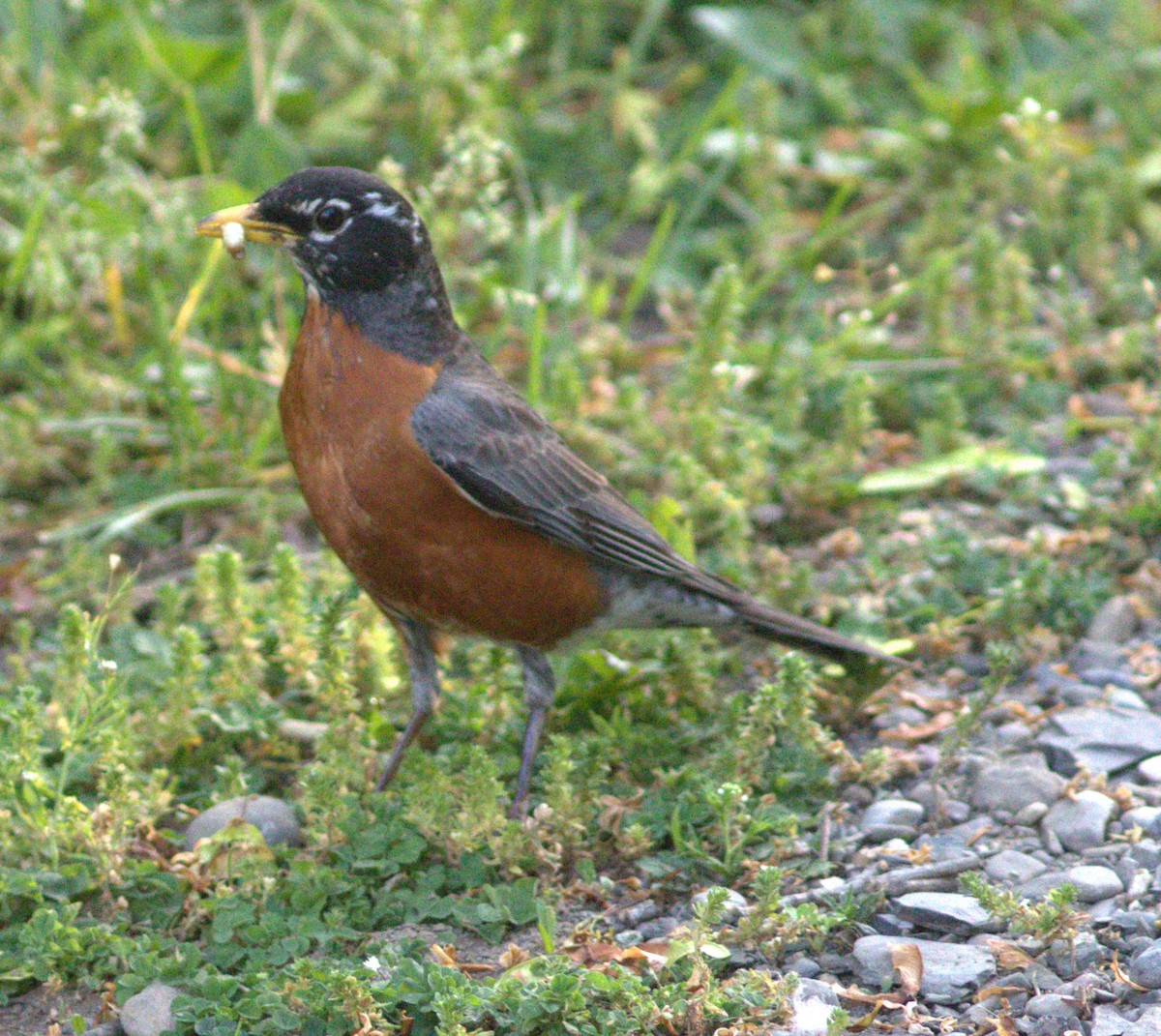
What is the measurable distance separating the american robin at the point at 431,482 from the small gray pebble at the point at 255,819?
32 cm

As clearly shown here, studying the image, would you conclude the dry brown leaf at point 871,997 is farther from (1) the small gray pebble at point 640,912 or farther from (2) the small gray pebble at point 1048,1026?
(1) the small gray pebble at point 640,912

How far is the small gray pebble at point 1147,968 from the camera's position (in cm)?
337

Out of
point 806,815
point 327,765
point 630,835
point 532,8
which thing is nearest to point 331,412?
point 327,765

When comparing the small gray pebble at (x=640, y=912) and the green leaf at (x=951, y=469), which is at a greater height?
the green leaf at (x=951, y=469)

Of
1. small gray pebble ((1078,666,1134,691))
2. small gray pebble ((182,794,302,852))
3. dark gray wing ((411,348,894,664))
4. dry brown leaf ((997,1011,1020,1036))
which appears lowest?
small gray pebble ((182,794,302,852))

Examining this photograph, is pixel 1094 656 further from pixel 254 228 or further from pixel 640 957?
pixel 254 228

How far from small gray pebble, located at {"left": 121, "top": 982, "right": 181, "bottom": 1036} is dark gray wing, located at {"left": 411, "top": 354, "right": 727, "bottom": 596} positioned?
1485mm

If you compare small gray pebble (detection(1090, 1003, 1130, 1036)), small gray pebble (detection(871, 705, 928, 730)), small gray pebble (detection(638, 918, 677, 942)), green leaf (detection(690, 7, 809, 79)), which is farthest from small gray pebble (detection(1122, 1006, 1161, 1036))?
green leaf (detection(690, 7, 809, 79))

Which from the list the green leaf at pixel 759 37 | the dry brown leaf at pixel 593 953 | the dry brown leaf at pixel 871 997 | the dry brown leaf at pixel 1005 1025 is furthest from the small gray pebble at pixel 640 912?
the green leaf at pixel 759 37

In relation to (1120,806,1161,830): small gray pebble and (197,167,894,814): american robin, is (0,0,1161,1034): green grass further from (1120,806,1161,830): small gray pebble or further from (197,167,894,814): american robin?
(1120,806,1161,830): small gray pebble

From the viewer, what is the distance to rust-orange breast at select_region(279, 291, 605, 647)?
4.28 m

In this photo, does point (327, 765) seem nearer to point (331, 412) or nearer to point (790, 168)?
point (331, 412)

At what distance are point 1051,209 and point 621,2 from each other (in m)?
2.47

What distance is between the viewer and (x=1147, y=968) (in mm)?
3389
